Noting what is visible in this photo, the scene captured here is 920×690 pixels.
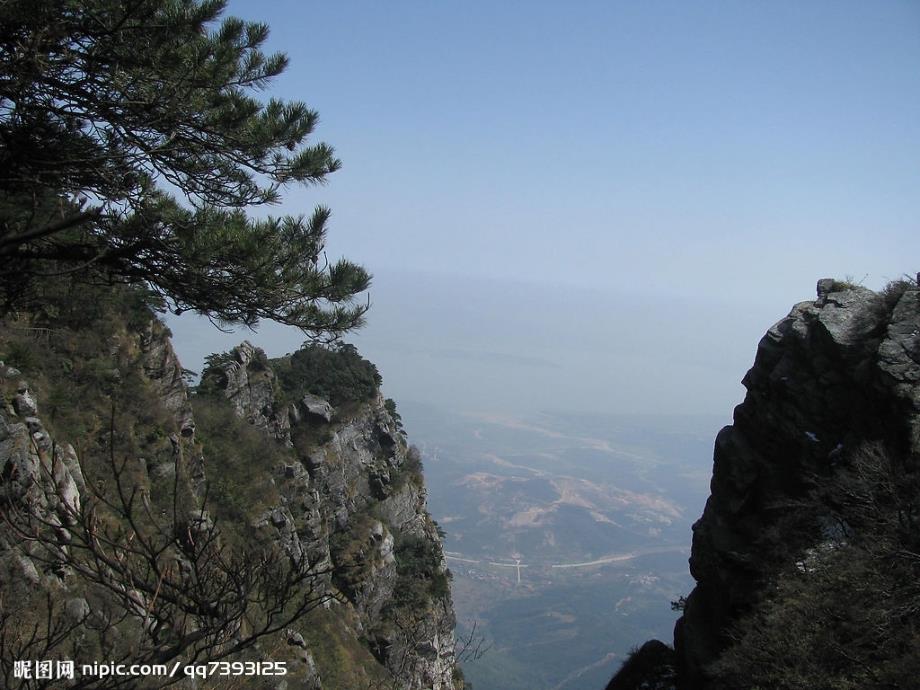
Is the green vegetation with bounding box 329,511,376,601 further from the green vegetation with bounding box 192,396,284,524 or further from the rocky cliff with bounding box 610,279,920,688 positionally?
the rocky cliff with bounding box 610,279,920,688

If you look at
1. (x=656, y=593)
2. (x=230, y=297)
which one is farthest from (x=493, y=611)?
(x=230, y=297)

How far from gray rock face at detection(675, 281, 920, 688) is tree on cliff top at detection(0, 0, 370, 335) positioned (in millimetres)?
10518

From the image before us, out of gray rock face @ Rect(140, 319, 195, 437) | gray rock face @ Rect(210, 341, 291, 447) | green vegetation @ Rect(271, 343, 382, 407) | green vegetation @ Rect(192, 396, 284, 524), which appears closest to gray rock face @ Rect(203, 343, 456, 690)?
gray rock face @ Rect(210, 341, 291, 447)

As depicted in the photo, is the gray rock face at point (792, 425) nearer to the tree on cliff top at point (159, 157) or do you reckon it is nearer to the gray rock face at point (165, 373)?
the tree on cliff top at point (159, 157)

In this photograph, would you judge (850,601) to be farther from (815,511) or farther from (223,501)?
(223,501)

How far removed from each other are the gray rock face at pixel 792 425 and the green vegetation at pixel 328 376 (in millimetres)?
16178

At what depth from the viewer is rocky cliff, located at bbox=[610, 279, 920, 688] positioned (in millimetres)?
9211

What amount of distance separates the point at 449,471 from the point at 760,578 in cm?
15645

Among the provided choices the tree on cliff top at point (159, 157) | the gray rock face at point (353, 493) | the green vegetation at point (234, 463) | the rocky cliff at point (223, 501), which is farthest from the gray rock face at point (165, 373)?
the tree on cliff top at point (159, 157)

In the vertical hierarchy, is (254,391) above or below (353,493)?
above

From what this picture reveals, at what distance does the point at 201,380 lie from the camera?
21.7m

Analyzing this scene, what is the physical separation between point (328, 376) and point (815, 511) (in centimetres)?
1974

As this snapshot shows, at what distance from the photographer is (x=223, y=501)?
1694cm

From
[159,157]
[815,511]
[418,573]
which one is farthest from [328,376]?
[159,157]
